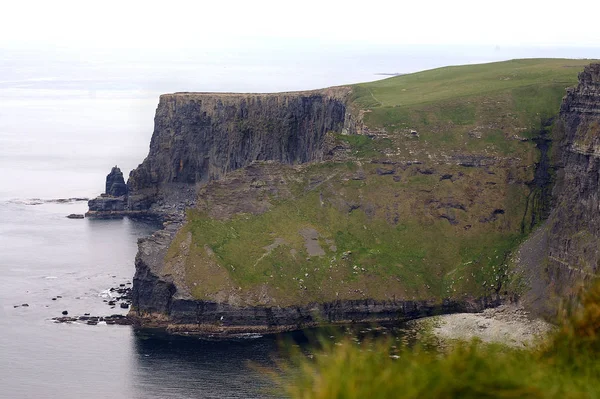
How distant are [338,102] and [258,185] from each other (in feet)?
118

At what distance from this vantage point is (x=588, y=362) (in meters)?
20.0

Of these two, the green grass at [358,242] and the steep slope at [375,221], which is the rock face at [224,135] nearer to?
the steep slope at [375,221]

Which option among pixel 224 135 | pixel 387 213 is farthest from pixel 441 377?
pixel 224 135

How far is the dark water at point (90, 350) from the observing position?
83000mm

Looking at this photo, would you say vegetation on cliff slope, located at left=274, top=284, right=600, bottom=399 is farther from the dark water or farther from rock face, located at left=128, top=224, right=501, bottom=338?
rock face, located at left=128, top=224, right=501, bottom=338

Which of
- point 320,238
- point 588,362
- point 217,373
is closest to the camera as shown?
point 588,362

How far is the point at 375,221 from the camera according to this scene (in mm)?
119062

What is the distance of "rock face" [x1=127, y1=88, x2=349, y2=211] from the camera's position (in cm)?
15512

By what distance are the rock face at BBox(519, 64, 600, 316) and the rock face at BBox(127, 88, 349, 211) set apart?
4181 centimetres

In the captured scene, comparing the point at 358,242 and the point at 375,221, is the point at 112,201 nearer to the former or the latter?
the point at 375,221

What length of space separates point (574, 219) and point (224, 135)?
72325 mm

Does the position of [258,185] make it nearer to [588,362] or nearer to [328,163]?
[328,163]

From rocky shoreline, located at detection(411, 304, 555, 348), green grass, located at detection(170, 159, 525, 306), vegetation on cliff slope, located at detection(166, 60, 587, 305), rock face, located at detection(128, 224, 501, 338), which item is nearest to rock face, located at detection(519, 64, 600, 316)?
rocky shoreline, located at detection(411, 304, 555, 348)

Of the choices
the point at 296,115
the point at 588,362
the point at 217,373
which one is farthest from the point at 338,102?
the point at 588,362
